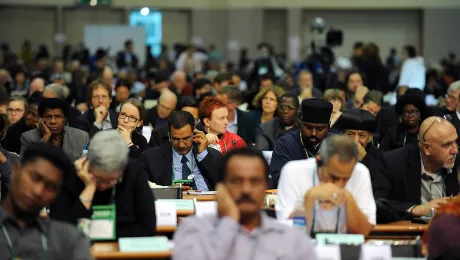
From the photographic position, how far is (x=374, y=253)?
16.1ft

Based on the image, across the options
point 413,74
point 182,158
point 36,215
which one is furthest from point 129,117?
point 413,74

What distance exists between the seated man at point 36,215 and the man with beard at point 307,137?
10.0ft

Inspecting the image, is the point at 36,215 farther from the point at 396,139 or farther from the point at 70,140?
the point at 396,139

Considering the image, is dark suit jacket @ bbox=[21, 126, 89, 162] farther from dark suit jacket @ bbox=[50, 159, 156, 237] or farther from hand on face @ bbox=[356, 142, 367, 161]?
dark suit jacket @ bbox=[50, 159, 156, 237]

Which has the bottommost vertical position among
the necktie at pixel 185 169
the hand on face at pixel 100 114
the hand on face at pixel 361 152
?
the necktie at pixel 185 169

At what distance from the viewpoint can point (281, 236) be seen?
4.49 metres

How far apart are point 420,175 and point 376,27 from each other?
24366mm

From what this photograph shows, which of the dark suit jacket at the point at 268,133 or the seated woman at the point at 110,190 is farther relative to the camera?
the dark suit jacket at the point at 268,133

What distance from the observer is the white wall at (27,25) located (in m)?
29.2

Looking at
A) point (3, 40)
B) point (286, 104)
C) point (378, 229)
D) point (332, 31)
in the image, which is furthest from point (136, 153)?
point (3, 40)

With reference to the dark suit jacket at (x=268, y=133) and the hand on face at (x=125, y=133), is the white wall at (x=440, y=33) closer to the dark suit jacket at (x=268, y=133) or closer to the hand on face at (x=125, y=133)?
the dark suit jacket at (x=268, y=133)

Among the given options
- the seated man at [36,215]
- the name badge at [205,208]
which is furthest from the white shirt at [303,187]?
the seated man at [36,215]

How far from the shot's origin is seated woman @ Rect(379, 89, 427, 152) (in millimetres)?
9625

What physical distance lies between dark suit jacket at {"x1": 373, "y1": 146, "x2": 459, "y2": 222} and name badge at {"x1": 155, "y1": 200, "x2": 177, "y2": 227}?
1.35m
